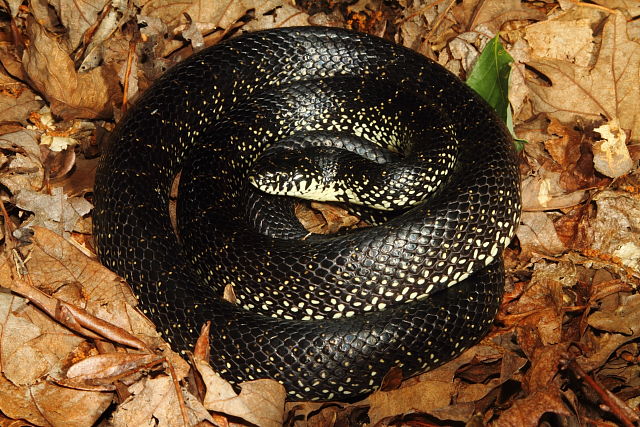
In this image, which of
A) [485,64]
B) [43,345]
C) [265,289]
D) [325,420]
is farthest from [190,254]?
[485,64]

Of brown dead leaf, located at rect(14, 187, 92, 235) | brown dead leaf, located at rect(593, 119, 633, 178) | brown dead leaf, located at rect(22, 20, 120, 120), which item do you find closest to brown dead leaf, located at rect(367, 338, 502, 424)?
brown dead leaf, located at rect(593, 119, 633, 178)

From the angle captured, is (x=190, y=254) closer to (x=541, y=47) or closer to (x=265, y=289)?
(x=265, y=289)

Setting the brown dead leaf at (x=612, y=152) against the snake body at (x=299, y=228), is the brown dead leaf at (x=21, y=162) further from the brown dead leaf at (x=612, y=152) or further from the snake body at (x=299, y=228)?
the brown dead leaf at (x=612, y=152)

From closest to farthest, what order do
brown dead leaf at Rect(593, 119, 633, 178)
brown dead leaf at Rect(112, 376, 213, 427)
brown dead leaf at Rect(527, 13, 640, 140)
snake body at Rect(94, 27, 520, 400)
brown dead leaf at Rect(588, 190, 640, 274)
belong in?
brown dead leaf at Rect(112, 376, 213, 427), snake body at Rect(94, 27, 520, 400), brown dead leaf at Rect(588, 190, 640, 274), brown dead leaf at Rect(593, 119, 633, 178), brown dead leaf at Rect(527, 13, 640, 140)

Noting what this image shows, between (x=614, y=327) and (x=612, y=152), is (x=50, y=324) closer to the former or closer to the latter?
(x=614, y=327)

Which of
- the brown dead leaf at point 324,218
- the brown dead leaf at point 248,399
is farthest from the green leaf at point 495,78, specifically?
the brown dead leaf at point 248,399

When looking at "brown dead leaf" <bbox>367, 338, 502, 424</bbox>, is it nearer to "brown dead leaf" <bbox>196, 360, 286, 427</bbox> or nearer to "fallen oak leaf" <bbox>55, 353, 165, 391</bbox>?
"brown dead leaf" <bbox>196, 360, 286, 427</bbox>

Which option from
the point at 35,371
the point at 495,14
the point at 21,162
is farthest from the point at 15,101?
the point at 495,14
